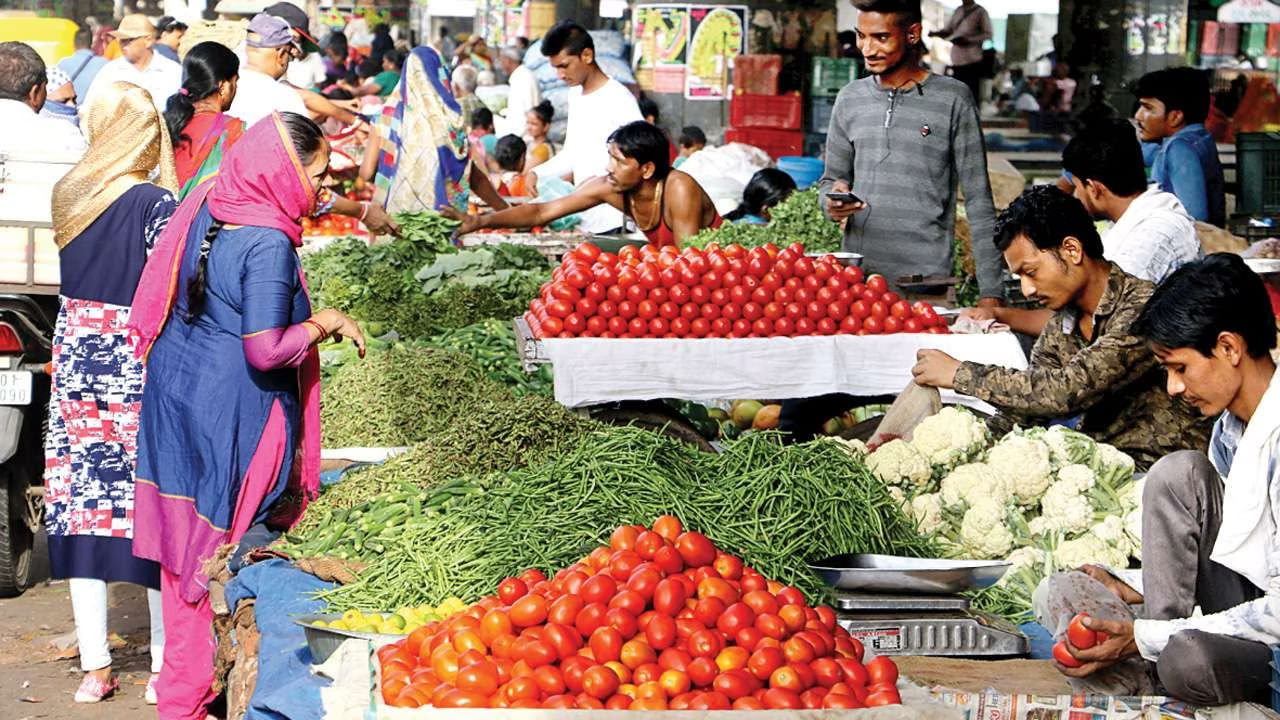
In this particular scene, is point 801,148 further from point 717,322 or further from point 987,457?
point 987,457

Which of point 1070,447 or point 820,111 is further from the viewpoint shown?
point 820,111

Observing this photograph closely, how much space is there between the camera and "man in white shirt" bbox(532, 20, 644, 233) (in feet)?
31.1

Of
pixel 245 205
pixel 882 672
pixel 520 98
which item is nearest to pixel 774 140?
pixel 520 98

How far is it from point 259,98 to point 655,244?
2436 millimetres

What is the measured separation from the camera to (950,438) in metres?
4.67

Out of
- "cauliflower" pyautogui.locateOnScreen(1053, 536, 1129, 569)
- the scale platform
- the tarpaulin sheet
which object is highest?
the scale platform

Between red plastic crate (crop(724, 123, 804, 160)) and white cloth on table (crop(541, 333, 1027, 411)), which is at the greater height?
red plastic crate (crop(724, 123, 804, 160))

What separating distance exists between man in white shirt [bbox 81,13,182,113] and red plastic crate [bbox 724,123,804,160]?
6.13 m

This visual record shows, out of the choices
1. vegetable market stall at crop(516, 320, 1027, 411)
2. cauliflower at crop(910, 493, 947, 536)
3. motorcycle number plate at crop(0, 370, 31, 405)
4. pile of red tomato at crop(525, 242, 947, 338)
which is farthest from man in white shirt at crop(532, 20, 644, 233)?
cauliflower at crop(910, 493, 947, 536)

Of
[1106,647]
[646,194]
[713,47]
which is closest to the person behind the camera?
[1106,647]

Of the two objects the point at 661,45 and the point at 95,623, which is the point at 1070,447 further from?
the point at 661,45

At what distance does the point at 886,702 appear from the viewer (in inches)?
107

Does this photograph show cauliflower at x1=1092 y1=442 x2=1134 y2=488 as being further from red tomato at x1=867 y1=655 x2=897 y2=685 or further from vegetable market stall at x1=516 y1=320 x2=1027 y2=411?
red tomato at x1=867 y1=655 x2=897 y2=685

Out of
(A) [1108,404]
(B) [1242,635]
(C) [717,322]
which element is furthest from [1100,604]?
(C) [717,322]
